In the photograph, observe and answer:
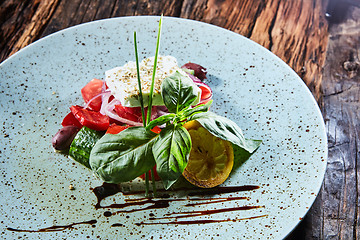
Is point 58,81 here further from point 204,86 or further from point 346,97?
point 346,97

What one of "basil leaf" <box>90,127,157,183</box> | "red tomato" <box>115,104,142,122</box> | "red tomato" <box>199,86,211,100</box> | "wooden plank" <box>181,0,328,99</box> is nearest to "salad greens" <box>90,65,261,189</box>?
"basil leaf" <box>90,127,157,183</box>

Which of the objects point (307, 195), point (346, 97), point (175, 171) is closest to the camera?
point (175, 171)

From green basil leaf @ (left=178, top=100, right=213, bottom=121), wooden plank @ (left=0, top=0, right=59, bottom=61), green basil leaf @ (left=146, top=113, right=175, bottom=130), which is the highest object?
wooden plank @ (left=0, top=0, right=59, bottom=61)

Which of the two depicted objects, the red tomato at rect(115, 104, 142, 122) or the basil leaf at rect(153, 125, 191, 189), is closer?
the basil leaf at rect(153, 125, 191, 189)

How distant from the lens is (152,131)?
2.42 meters

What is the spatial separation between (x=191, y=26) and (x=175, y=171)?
1666mm

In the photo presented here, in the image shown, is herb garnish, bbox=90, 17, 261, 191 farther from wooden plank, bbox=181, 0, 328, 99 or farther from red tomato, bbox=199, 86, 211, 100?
wooden plank, bbox=181, 0, 328, 99

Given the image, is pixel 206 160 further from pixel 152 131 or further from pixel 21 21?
→ pixel 21 21

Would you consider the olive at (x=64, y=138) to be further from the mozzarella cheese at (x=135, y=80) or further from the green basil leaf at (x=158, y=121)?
the green basil leaf at (x=158, y=121)

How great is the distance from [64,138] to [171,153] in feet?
2.86

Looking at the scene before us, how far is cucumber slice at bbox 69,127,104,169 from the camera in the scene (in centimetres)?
266

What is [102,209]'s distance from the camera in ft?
8.07

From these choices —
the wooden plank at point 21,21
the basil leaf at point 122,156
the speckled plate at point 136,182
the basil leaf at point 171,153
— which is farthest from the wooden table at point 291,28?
the basil leaf at point 122,156

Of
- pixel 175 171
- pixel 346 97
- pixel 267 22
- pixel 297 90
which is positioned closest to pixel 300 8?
pixel 267 22
